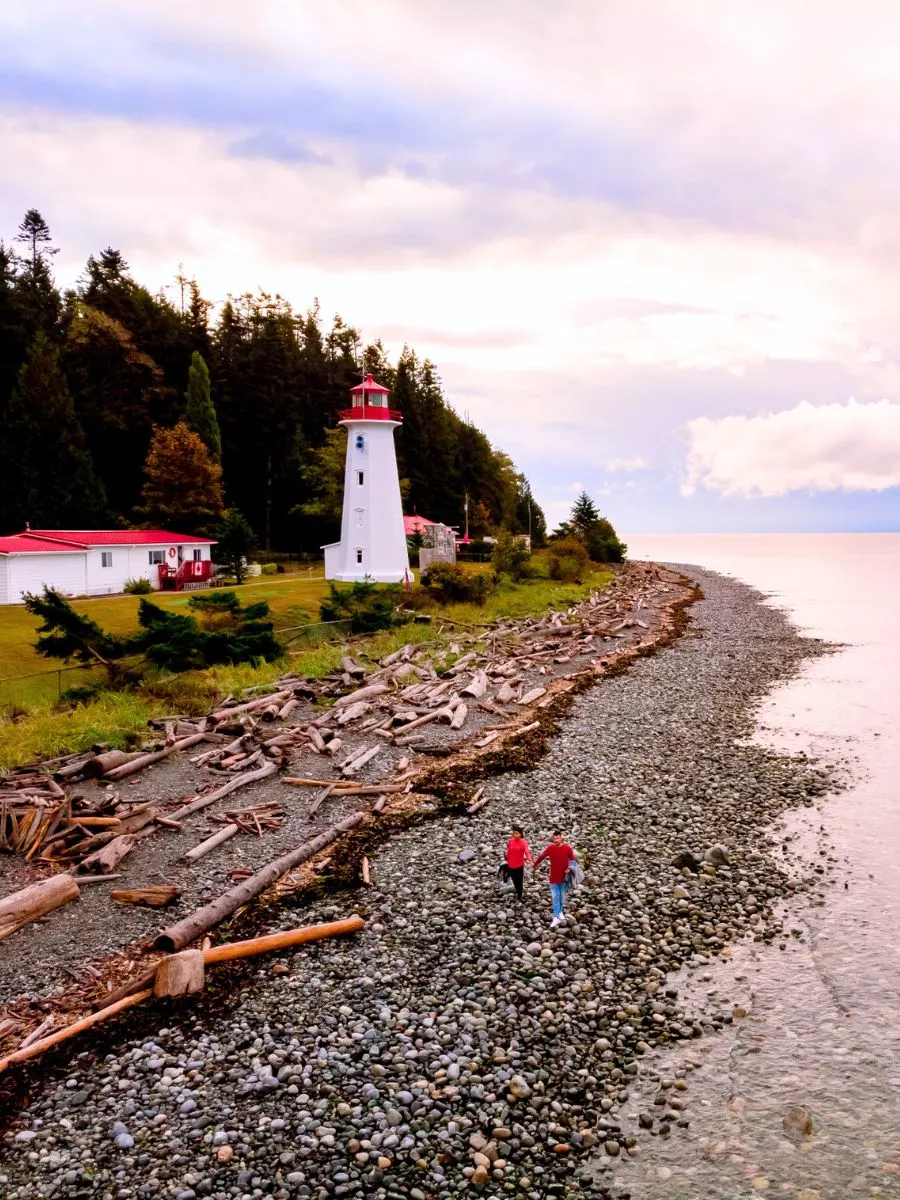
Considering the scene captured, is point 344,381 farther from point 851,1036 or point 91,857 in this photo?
point 851,1036

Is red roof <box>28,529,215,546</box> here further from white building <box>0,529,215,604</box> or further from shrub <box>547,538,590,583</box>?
shrub <box>547,538,590,583</box>

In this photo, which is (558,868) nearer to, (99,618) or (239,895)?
(239,895)

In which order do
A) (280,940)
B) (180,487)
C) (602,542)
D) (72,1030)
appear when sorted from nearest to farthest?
(72,1030) < (280,940) < (180,487) < (602,542)

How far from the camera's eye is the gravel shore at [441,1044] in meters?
7.99

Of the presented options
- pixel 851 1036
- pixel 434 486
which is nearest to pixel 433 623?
pixel 851 1036

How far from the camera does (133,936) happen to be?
12.0m

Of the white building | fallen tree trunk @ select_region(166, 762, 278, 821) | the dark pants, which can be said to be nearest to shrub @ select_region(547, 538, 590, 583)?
the white building

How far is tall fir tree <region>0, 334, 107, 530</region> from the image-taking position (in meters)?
54.0

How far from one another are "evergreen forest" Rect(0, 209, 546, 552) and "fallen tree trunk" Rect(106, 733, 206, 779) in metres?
37.3

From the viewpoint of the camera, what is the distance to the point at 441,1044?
9742 millimetres

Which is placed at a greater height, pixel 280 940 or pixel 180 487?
pixel 180 487

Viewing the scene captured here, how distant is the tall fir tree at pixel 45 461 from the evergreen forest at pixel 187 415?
3.9 inches

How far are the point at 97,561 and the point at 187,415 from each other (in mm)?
23026

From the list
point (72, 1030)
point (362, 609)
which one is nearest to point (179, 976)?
point (72, 1030)
